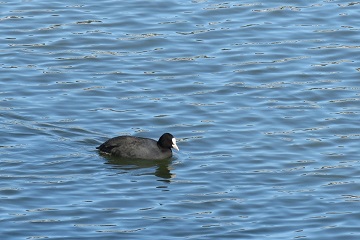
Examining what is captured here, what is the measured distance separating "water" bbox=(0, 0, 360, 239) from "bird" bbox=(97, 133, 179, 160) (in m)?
Answer: 0.17

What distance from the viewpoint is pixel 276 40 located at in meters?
22.0

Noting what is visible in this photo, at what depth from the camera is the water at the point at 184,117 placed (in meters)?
14.9

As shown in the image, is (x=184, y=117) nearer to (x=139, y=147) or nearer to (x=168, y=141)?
(x=168, y=141)

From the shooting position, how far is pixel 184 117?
18.5 m

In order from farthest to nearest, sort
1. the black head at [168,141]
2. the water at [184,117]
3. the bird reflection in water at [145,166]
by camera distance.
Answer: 1. the black head at [168,141]
2. the bird reflection in water at [145,166]
3. the water at [184,117]

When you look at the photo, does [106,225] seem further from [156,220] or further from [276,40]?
[276,40]

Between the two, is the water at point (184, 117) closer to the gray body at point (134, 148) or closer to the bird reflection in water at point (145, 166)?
the bird reflection in water at point (145, 166)

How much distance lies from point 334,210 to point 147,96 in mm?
5062

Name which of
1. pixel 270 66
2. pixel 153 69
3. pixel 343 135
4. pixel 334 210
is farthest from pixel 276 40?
pixel 334 210

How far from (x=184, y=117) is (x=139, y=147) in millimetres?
1659

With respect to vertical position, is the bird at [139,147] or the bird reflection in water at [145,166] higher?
A: the bird at [139,147]

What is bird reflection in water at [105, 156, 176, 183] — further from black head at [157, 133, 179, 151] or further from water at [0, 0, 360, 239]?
black head at [157, 133, 179, 151]

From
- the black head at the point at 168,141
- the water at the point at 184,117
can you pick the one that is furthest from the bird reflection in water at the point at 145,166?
the black head at the point at 168,141

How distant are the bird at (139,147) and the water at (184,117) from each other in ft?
0.57
